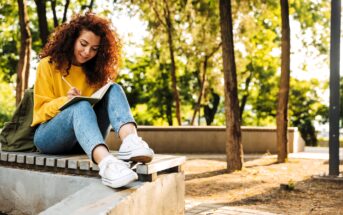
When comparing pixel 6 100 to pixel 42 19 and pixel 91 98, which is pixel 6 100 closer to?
pixel 42 19

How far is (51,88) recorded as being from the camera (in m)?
3.71

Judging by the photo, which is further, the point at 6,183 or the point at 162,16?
the point at 162,16

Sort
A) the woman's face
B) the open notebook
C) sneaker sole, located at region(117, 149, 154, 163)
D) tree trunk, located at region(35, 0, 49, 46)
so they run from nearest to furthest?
1. sneaker sole, located at region(117, 149, 154, 163)
2. the open notebook
3. the woman's face
4. tree trunk, located at region(35, 0, 49, 46)

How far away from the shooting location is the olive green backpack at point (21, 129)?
12.6 feet

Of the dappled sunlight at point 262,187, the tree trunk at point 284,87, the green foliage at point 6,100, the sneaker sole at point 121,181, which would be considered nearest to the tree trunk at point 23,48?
the dappled sunlight at point 262,187

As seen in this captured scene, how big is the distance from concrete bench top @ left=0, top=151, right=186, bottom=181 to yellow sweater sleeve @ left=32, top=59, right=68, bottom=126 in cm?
31

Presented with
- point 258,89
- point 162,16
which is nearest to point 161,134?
point 162,16

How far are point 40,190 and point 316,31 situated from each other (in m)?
24.7

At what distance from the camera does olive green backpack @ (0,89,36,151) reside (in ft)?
12.6

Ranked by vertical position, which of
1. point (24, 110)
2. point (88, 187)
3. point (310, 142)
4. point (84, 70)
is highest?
point (84, 70)

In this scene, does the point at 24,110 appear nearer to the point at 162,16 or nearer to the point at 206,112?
the point at 162,16

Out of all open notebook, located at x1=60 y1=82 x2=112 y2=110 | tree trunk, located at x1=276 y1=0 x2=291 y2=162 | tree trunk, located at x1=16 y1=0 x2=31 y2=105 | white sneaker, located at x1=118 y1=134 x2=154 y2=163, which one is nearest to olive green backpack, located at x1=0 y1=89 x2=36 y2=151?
open notebook, located at x1=60 y1=82 x2=112 y2=110

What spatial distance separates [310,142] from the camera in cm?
3080

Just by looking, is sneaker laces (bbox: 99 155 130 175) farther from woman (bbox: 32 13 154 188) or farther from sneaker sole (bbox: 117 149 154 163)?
sneaker sole (bbox: 117 149 154 163)
